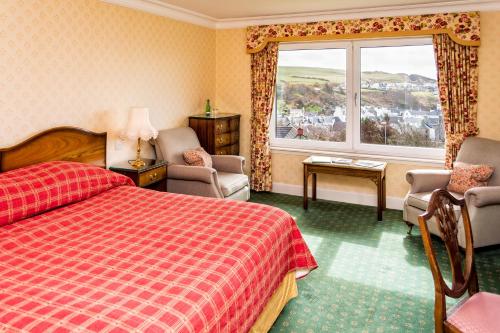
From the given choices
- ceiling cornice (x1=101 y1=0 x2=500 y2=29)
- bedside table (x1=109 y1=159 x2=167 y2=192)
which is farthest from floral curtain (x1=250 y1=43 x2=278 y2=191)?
bedside table (x1=109 y1=159 x2=167 y2=192)

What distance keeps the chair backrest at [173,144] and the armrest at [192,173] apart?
26 centimetres

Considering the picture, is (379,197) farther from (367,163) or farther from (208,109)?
(208,109)

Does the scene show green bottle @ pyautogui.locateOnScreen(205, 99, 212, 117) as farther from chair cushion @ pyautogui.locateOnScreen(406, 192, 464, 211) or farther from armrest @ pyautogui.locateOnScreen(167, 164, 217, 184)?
chair cushion @ pyautogui.locateOnScreen(406, 192, 464, 211)

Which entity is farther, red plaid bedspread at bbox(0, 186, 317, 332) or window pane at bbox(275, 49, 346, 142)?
window pane at bbox(275, 49, 346, 142)

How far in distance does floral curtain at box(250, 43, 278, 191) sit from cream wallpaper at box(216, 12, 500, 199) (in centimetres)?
16

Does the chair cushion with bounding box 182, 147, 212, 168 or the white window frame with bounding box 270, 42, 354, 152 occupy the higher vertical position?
the white window frame with bounding box 270, 42, 354, 152

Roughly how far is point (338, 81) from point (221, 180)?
2.14 m

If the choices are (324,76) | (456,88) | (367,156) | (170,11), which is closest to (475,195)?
Answer: (456,88)

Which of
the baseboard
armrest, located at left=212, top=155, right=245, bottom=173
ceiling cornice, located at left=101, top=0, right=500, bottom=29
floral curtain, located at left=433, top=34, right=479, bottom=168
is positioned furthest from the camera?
the baseboard

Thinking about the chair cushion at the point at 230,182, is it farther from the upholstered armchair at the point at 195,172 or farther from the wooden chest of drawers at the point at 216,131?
the wooden chest of drawers at the point at 216,131

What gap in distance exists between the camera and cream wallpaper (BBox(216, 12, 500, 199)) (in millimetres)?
4438

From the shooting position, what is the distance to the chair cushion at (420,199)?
3.92 meters

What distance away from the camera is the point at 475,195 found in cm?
351

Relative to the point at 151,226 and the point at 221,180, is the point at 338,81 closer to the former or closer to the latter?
the point at 221,180
